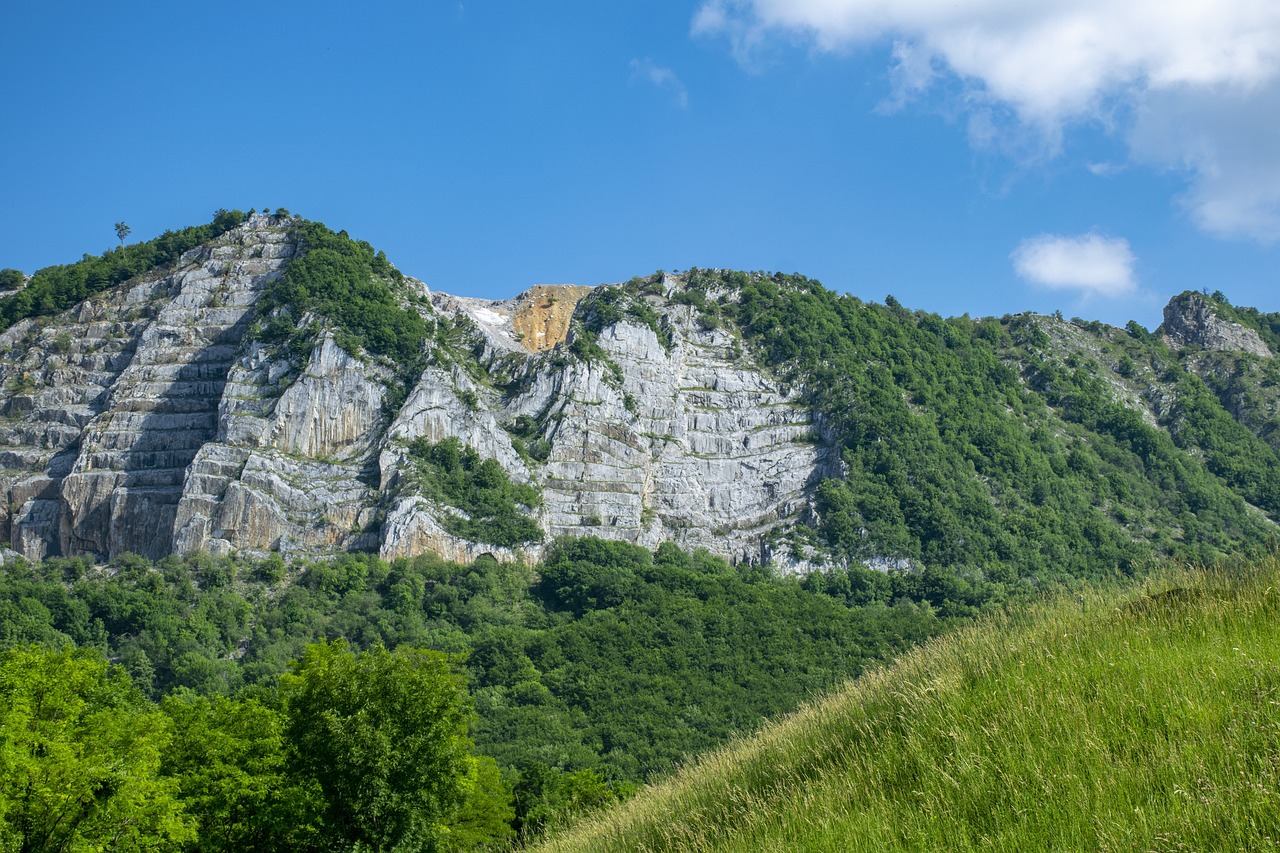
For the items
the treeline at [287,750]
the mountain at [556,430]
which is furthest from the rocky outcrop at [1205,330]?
the treeline at [287,750]

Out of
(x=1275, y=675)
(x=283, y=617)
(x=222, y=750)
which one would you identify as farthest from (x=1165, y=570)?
(x=283, y=617)

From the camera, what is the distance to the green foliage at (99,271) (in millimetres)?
121875

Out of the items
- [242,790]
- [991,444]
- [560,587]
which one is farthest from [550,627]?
[242,790]

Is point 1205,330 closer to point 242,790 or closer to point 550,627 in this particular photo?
point 550,627

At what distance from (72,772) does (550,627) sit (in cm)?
7014

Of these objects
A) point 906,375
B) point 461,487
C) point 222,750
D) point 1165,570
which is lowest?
point 222,750

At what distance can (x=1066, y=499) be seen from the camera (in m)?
123

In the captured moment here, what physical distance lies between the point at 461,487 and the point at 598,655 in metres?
25.5

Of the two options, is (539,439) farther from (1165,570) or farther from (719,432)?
(1165,570)

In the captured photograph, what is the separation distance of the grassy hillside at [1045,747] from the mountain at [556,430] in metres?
85.2

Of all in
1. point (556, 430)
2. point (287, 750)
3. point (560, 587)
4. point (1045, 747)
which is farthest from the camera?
point (556, 430)

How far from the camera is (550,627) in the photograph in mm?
91688

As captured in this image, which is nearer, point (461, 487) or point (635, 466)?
point (461, 487)

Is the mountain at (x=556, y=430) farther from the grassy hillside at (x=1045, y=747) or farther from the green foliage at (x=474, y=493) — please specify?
the grassy hillside at (x=1045, y=747)
